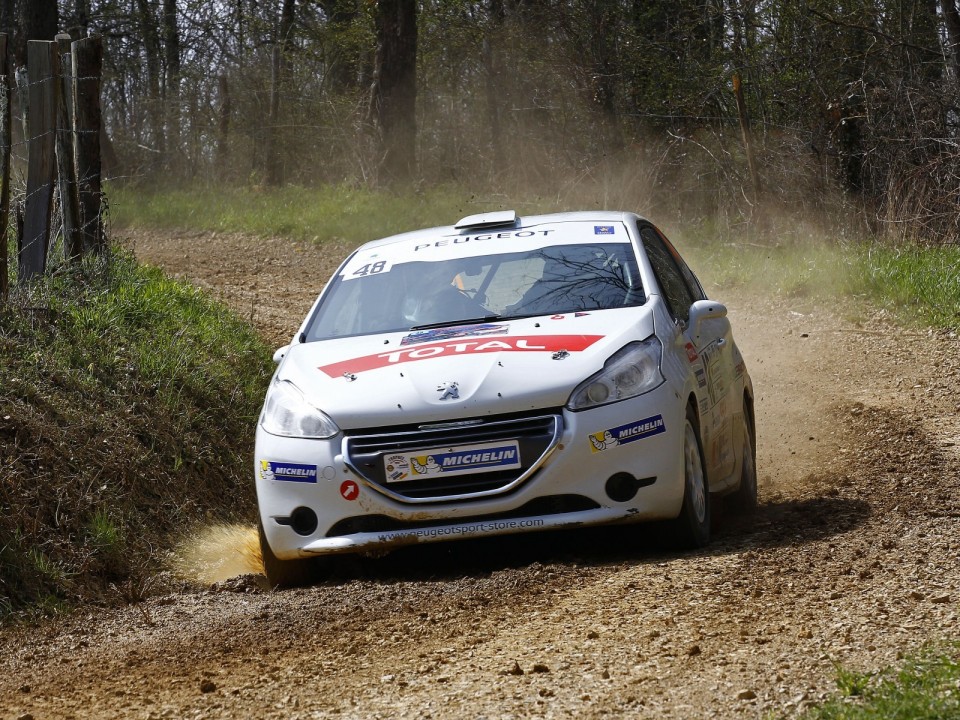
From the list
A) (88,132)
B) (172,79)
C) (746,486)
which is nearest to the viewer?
(746,486)

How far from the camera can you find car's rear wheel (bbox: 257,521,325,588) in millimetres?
6086

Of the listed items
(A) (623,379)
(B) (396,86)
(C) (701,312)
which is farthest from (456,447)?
(B) (396,86)

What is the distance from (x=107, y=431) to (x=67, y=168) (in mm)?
2975

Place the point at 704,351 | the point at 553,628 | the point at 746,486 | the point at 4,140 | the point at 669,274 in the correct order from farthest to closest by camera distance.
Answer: the point at 4,140
the point at 746,486
the point at 669,274
the point at 704,351
the point at 553,628

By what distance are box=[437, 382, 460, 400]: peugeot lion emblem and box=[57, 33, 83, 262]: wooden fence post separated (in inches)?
205

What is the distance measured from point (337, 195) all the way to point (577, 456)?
19.1m

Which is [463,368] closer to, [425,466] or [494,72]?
[425,466]

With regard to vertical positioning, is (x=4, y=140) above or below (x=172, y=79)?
above

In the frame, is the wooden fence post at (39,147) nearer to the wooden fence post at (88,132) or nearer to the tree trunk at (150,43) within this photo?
the wooden fence post at (88,132)

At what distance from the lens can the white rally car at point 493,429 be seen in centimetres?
562

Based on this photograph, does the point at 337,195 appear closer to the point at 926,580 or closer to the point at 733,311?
the point at 733,311

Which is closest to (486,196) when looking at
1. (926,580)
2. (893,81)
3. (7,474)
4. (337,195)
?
(337,195)

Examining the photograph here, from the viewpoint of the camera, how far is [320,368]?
20.4 feet

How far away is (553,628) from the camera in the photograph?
4.63 meters
